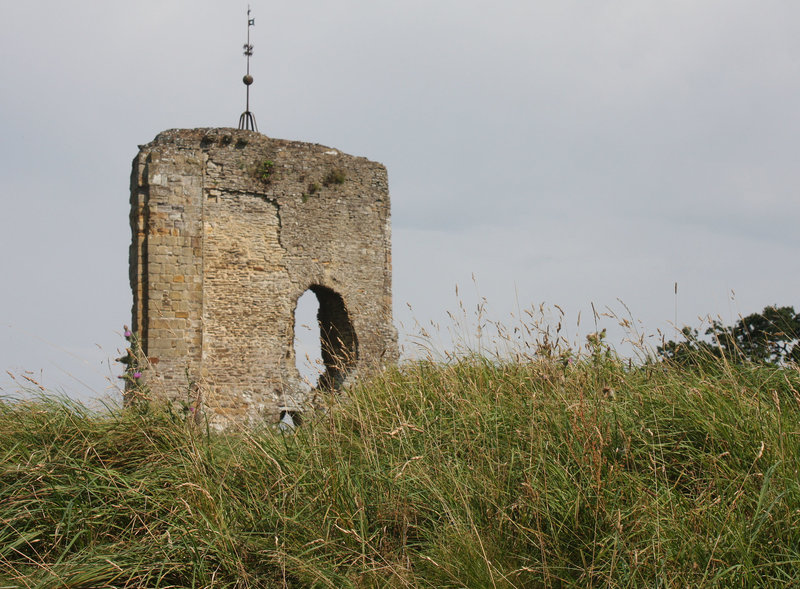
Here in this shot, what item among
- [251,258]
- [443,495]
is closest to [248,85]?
[251,258]

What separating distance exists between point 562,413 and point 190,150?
9.20 m

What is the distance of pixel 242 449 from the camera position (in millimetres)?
4445

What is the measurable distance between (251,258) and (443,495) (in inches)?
340

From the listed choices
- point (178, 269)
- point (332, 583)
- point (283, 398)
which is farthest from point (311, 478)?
point (283, 398)

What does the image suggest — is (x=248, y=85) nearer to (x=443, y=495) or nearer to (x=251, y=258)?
(x=251, y=258)

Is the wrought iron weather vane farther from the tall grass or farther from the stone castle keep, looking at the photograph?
the tall grass

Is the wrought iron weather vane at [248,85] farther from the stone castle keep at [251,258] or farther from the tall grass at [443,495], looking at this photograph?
the tall grass at [443,495]

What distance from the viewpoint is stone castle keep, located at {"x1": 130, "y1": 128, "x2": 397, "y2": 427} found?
33.5ft

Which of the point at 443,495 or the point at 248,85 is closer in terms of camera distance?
the point at 443,495

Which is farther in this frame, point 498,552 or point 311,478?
point 311,478

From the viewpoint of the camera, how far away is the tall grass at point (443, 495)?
3.13 m

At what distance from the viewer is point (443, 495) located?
12.0 feet

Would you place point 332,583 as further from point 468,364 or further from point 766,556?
point 468,364

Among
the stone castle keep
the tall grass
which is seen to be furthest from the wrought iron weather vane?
the tall grass
